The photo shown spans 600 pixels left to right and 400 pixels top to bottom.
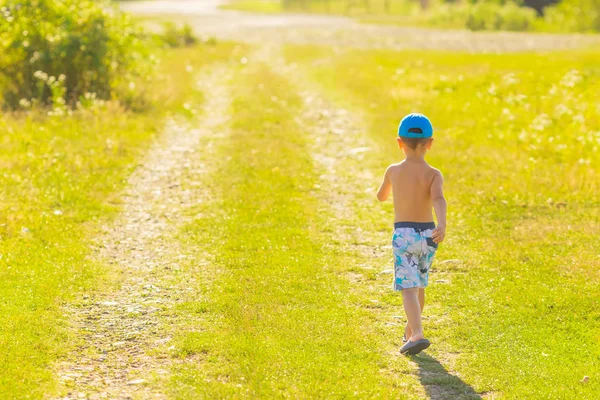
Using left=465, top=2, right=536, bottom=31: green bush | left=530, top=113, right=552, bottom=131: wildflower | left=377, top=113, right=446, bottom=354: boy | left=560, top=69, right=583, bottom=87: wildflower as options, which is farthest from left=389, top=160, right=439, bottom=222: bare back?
left=465, top=2, right=536, bottom=31: green bush

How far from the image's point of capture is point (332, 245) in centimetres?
1069

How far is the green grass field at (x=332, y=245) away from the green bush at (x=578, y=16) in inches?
779

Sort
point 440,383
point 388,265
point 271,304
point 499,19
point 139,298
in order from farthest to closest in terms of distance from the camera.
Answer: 1. point 499,19
2. point 388,265
3. point 139,298
4. point 271,304
5. point 440,383

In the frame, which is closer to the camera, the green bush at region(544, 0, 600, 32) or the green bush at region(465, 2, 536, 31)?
the green bush at region(544, 0, 600, 32)

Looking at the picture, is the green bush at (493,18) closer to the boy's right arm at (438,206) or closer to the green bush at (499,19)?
the green bush at (499,19)

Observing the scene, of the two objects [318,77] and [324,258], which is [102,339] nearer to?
[324,258]

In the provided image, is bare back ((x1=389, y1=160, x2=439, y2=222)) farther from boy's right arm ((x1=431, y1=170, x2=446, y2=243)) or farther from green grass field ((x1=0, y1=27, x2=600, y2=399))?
green grass field ((x1=0, y1=27, x2=600, y2=399))

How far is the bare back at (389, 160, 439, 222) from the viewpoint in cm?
734

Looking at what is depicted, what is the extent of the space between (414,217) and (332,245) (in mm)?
3414

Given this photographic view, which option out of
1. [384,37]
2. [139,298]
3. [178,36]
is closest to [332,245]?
[139,298]

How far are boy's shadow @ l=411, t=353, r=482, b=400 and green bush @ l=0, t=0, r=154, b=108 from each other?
42.5 ft

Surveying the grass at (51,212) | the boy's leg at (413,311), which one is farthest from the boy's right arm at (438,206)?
the grass at (51,212)

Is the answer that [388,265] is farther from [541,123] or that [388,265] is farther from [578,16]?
[578,16]

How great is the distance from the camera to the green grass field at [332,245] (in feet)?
23.5
